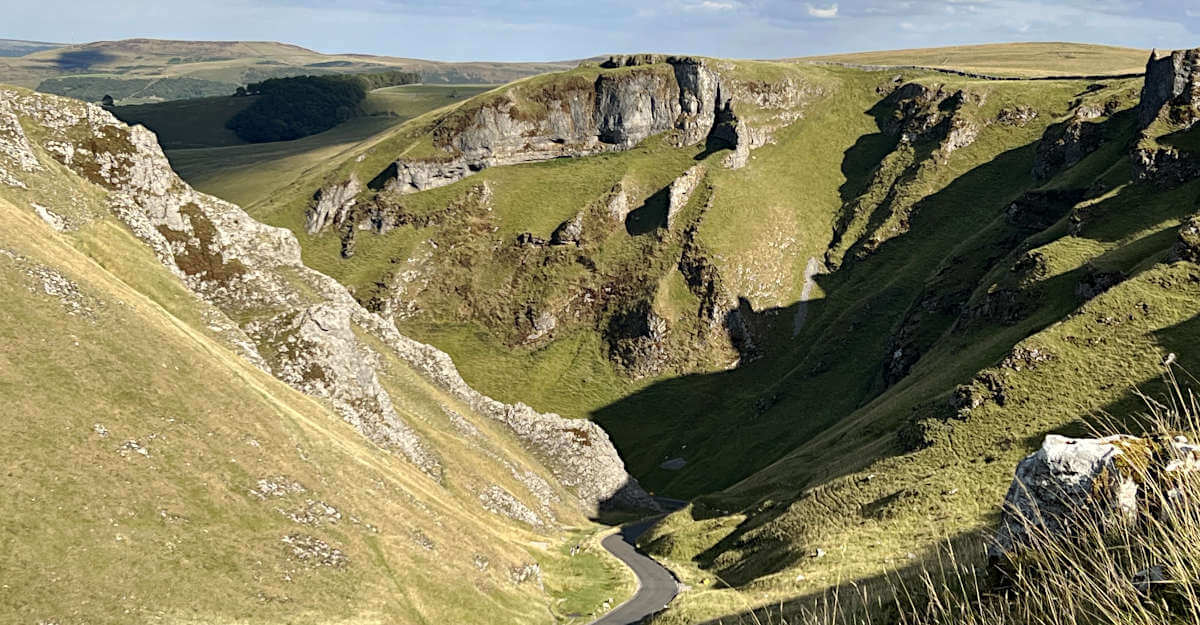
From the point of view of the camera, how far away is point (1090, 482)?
12.3m

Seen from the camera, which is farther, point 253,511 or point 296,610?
point 253,511

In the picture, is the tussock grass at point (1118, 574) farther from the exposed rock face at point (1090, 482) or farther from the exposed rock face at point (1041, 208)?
the exposed rock face at point (1041, 208)

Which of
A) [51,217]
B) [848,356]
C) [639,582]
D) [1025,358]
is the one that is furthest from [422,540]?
[848,356]

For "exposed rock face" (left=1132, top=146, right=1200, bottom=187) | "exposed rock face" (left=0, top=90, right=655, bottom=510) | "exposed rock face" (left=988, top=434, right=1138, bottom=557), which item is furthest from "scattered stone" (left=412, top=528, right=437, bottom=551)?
"exposed rock face" (left=1132, top=146, right=1200, bottom=187)

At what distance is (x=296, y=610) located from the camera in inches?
1997

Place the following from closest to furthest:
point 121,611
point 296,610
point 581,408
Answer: point 121,611 < point 296,610 < point 581,408

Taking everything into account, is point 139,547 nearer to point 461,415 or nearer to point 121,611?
point 121,611

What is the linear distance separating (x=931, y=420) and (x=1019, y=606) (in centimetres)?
7443

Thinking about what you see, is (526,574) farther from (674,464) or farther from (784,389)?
(784,389)

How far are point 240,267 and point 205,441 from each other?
40.6m

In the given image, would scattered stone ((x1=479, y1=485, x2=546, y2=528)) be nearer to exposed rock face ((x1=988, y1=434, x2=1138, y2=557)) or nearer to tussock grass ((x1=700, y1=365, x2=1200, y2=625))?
exposed rock face ((x1=988, y1=434, x2=1138, y2=557))

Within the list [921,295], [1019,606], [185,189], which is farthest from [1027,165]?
[1019,606]

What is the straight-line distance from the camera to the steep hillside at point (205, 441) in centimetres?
4575

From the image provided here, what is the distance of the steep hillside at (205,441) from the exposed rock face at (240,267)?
0.27 metres
